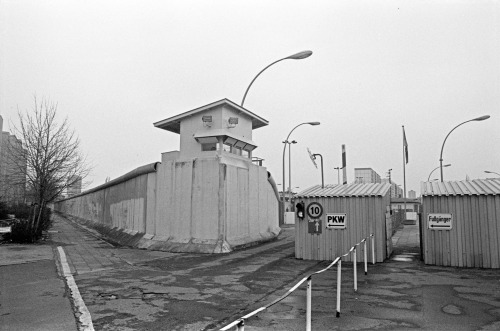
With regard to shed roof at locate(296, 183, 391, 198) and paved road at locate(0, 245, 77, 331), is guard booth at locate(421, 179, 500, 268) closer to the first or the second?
shed roof at locate(296, 183, 391, 198)

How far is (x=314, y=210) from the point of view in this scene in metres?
13.0

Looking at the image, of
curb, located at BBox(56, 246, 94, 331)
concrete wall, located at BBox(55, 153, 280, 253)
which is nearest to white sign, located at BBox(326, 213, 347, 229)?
concrete wall, located at BBox(55, 153, 280, 253)

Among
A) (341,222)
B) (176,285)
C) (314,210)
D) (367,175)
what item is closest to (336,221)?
(341,222)

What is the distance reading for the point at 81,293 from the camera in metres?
7.78

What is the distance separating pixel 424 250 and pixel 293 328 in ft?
26.2

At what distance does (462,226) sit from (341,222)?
146 inches

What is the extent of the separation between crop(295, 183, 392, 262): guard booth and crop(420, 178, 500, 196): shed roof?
4.61 feet

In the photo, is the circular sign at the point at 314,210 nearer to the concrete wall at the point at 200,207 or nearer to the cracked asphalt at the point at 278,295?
the cracked asphalt at the point at 278,295

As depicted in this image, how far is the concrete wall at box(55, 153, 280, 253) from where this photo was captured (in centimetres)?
1588

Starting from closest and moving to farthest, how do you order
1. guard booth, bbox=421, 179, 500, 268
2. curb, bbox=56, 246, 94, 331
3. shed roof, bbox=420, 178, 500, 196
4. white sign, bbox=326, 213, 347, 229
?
curb, bbox=56, 246, 94, 331 → guard booth, bbox=421, 179, 500, 268 → shed roof, bbox=420, 178, 500, 196 → white sign, bbox=326, 213, 347, 229

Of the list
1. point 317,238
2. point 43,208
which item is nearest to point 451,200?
point 317,238

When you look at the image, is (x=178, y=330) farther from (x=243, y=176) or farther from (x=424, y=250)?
(x=243, y=176)

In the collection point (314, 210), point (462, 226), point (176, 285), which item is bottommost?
point (176, 285)

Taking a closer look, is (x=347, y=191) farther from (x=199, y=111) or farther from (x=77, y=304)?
(x=77, y=304)
